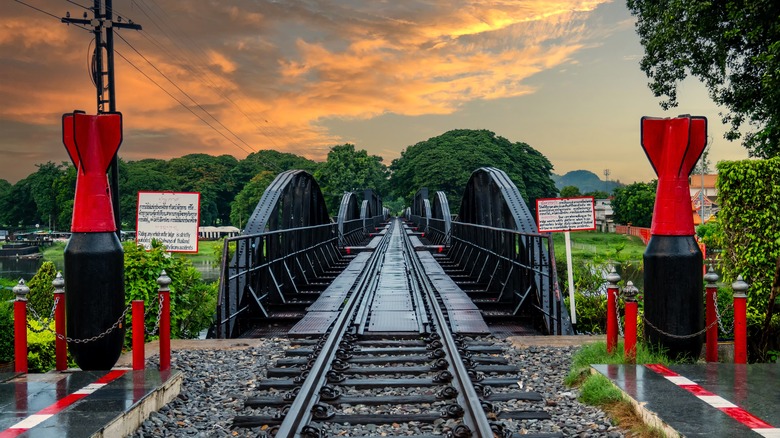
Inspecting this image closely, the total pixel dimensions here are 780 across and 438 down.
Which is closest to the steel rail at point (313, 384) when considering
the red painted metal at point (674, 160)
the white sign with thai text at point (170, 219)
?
the white sign with thai text at point (170, 219)

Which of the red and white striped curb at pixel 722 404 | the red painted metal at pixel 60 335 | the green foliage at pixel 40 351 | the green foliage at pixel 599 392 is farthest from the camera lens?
the green foliage at pixel 40 351

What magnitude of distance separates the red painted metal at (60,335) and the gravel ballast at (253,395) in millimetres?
869

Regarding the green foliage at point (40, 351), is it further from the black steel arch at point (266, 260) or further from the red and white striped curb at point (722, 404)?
the red and white striped curb at point (722, 404)

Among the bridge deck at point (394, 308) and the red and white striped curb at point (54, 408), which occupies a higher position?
the red and white striped curb at point (54, 408)

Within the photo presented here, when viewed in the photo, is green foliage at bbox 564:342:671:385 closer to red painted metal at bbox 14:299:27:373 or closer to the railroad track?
the railroad track

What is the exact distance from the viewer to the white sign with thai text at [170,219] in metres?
9.78

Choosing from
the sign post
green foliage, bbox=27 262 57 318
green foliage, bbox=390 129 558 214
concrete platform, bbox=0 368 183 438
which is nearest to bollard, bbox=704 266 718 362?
the sign post

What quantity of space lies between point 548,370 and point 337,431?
2817 mm

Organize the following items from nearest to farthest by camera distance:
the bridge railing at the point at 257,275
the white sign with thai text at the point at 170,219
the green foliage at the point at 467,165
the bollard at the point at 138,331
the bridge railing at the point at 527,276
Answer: the bollard at the point at 138,331 → the bridge railing at the point at 257,275 → the bridge railing at the point at 527,276 → the white sign with thai text at the point at 170,219 → the green foliage at the point at 467,165

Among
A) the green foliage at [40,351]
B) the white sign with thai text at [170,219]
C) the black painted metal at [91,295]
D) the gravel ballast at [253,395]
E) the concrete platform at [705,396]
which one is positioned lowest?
the green foliage at [40,351]

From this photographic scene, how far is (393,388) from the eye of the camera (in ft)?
18.9

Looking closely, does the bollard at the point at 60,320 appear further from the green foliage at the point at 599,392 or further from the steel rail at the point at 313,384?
the green foliage at the point at 599,392

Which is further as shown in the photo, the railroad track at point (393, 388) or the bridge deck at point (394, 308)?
the bridge deck at point (394, 308)

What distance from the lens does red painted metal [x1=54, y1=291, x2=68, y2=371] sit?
604cm
